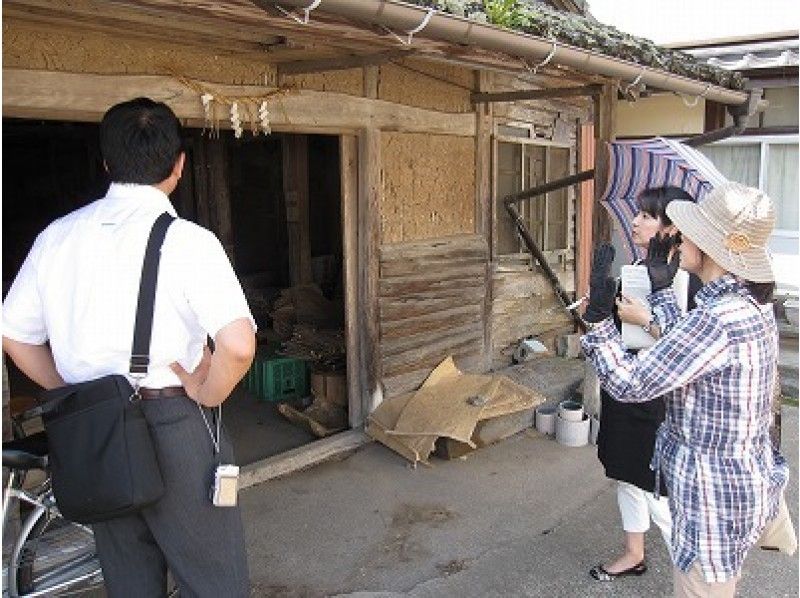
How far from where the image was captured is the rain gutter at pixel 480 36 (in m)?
2.89

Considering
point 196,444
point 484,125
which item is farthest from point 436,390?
point 196,444

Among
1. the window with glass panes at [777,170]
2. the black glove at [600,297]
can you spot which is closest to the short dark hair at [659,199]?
the black glove at [600,297]

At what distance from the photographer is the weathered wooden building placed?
11.6 ft

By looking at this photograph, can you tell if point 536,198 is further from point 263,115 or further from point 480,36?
point 480,36

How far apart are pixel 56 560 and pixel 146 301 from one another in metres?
Answer: 1.58

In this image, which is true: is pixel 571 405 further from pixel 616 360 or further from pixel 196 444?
pixel 196 444

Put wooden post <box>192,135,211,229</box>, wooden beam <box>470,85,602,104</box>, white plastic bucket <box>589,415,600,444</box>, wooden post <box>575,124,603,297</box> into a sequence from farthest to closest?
wooden post <box>192,135,211,229</box>
wooden post <box>575,124,603,297</box>
white plastic bucket <box>589,415,600,444</box>
wooden beam <box>470,85,602,104</box>

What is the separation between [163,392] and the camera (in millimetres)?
2010

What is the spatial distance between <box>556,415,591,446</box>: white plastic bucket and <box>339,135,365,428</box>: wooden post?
1.61m

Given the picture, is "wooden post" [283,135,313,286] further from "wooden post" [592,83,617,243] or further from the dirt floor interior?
"wooden post" [592,83,617,243]

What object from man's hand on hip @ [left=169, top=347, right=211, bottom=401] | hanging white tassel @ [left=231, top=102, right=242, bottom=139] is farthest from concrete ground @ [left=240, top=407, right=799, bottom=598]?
hanging white tassel @ [left=231, top=102, right=242, bottom=139]

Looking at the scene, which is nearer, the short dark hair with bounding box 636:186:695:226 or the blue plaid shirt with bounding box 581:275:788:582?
the blue plaid shirt with bounding box 581:275:788:582

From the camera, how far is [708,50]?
907cm

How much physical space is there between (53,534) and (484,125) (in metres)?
4.79
